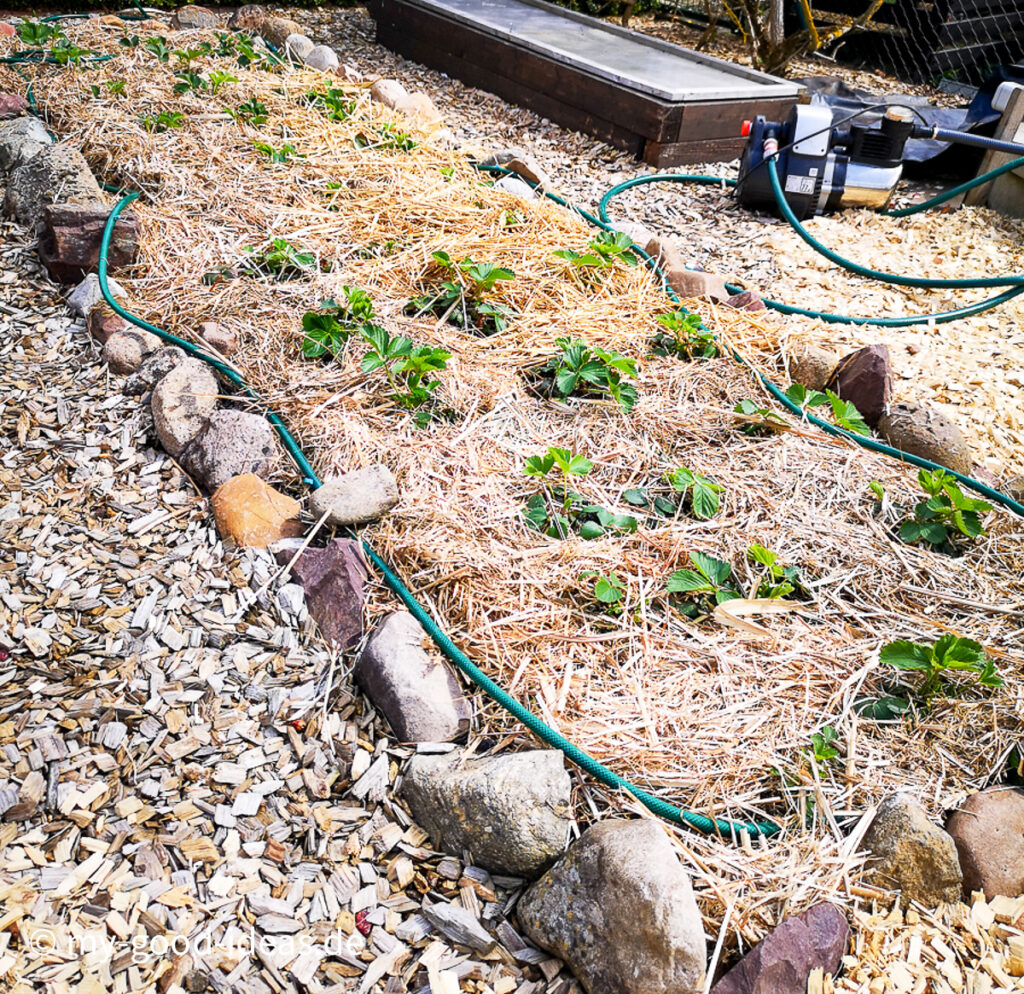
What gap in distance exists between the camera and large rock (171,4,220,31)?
5.27 metres

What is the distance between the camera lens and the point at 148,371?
94.3 inches

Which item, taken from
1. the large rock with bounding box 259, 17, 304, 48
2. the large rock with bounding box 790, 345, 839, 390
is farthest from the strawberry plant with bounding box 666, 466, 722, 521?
the large rock with bounding box 259, 17, 304, 48

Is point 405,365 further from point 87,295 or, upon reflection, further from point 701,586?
point 87,295

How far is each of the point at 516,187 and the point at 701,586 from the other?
2332mm

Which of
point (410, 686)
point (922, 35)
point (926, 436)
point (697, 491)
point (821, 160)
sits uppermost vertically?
point (922, 35)

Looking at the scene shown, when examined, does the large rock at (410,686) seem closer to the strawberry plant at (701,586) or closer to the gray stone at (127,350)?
the strawberry plant at (701,586)

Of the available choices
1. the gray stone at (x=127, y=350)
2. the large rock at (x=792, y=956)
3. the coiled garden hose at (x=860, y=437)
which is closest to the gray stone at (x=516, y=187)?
the coiled garden hose at (x=860, y=437)

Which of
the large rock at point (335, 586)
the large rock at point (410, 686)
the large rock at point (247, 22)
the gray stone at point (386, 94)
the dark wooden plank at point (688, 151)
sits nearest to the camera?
the large rock at point (410, 686)

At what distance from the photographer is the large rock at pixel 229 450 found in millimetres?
2092

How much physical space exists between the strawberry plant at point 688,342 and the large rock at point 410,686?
139cm

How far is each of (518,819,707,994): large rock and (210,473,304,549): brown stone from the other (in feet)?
3.22

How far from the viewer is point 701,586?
1.84 m

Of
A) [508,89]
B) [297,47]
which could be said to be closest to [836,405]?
[508,89]

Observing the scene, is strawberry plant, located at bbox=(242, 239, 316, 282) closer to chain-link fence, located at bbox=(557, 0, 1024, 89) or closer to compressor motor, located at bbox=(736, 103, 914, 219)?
compressor motor, located at bbox=(736, 103, 914, 219)
